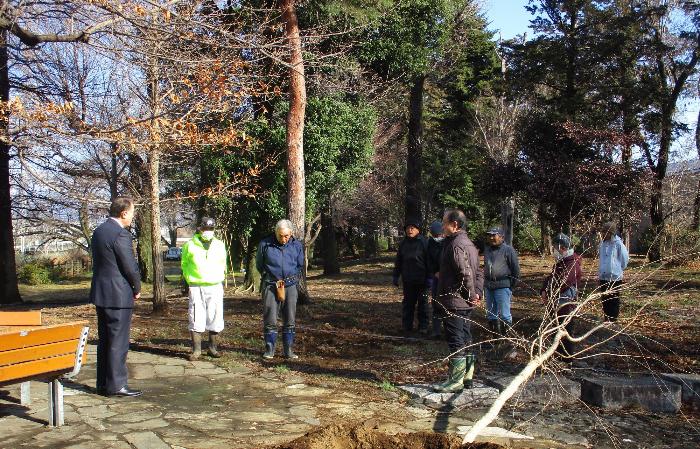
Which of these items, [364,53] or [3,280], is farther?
[3,280]

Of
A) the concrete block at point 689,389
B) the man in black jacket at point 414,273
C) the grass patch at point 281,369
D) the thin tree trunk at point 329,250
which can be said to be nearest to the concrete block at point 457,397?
the grass patch at point 281,369

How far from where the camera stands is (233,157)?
648 inches

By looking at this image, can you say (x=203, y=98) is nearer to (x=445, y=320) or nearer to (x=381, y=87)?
(x=445, y=320)

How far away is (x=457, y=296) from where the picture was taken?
621 cm

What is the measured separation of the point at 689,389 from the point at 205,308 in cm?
543

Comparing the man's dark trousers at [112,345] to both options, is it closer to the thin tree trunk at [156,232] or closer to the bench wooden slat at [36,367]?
the bench wooden slat at [36,367]

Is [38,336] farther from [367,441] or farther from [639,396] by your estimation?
[639,396]

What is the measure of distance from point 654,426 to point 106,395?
5050mm

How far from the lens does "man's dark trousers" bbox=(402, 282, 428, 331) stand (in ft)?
32.1

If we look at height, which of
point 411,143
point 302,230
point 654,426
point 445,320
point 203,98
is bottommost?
point 654,426

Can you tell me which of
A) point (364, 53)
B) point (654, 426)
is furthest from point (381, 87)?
point (654, 426)

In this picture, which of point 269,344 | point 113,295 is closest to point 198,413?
point 113,295

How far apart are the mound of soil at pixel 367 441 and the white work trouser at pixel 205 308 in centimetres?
351

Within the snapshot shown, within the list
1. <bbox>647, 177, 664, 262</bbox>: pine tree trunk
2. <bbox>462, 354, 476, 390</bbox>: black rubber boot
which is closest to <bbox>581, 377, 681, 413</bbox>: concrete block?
<bbox>462, 354, 476, 390</bbox>: black rubber boot
